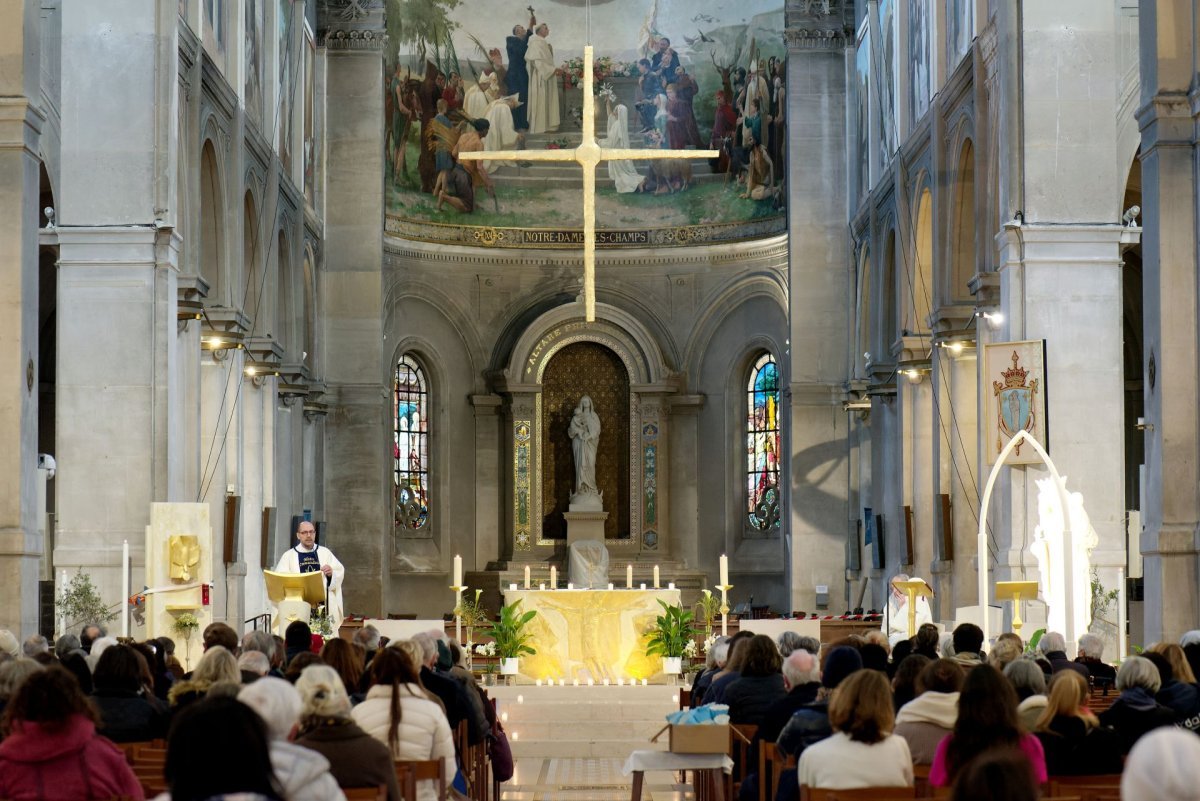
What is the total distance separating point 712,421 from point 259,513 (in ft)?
36.8

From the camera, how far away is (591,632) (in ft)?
67.4

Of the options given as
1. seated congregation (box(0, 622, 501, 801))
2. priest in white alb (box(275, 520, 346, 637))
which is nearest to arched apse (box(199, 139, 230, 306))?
priest in white alb (box(275, 520, 346, 637))

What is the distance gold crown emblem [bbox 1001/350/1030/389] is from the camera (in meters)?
16.7

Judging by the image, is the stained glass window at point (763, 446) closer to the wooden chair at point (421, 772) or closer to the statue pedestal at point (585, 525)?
the statue pedestal at point (585, 525)

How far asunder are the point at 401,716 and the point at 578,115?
26416 millimetres

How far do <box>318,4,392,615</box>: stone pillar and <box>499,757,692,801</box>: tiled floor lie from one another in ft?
50.2

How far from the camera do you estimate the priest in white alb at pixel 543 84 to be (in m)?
34.4

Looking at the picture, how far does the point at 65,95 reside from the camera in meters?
18.6

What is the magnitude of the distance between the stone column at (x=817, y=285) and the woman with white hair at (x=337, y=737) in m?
24.3

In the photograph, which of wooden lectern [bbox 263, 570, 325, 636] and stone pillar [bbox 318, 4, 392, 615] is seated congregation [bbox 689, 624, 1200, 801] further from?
stone pillar [bbox 318, 4, 392, 615]

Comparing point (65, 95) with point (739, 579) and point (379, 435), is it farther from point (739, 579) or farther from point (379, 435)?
point (739, 579)

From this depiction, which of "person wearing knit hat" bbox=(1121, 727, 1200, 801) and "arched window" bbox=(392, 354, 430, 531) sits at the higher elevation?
"arched window" bbox=(392, 354, 430, 531)

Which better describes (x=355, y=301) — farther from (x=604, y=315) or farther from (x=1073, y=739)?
(x=1073, y=739)

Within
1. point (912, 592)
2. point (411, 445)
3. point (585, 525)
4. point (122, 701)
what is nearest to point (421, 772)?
point (122, 701)
